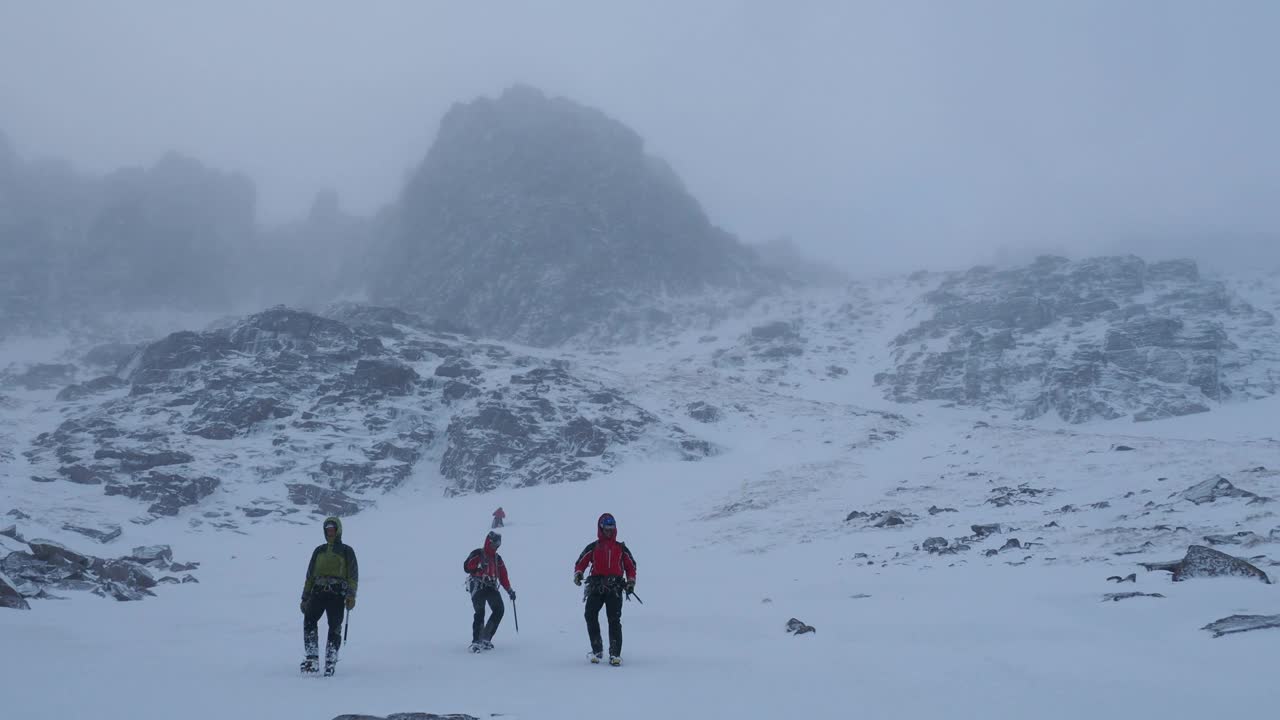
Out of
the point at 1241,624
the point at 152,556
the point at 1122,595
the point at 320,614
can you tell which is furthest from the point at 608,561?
the point at 152,556

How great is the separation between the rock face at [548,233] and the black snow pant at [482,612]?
109225 mm

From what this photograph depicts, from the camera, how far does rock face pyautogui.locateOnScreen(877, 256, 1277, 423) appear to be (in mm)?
84562

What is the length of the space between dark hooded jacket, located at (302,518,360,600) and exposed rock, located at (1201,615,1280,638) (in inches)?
387

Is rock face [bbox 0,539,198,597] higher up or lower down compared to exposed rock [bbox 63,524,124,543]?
higher up

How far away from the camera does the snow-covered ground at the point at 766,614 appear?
7.37m

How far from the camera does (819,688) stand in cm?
805

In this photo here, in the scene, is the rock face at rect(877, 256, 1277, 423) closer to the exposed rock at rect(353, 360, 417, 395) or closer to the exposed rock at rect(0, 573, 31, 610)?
the exposed rock at rect(353, 360, 417, 395)

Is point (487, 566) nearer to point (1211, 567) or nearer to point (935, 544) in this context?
point (1211, 567)

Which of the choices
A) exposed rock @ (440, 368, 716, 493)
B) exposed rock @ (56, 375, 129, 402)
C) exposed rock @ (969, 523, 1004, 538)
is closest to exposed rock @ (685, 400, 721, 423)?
exposed rock @ (440, 368, 716, 493)

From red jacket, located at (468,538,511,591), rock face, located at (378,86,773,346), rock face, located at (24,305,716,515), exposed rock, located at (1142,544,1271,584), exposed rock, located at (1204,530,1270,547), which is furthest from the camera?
rock face, located at (378,86,773,346)

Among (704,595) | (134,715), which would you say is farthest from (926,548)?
(134,715)

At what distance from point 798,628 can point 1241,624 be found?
5.59 metres

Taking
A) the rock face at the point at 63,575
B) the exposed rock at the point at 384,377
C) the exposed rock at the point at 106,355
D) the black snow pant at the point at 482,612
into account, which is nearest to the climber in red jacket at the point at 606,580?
the black snow pant at the point at 482,612

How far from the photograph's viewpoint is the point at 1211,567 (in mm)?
11398
